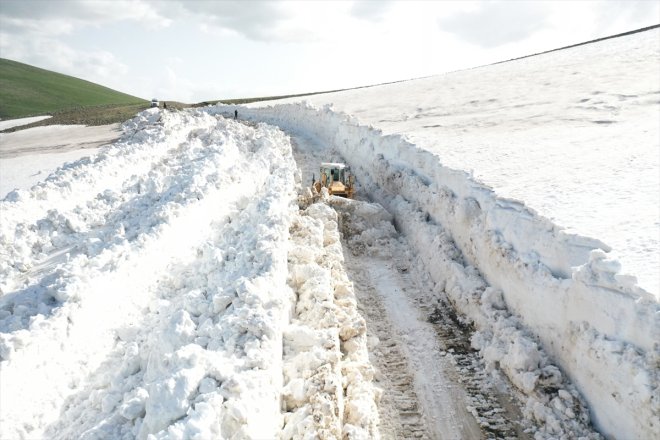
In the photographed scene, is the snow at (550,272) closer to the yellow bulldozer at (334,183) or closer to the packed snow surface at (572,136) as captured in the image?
the packed snow surface at (572,136)

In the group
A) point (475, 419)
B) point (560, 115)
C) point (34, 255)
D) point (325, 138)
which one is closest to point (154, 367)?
point (475, 419)

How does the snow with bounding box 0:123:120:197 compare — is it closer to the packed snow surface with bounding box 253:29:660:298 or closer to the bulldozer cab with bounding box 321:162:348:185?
the bulldozer cab with bounding box 321:162:348:185

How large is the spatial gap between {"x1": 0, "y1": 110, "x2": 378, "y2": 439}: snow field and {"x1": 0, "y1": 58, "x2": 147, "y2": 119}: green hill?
52.4 metres

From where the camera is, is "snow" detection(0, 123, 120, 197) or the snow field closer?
the snow field

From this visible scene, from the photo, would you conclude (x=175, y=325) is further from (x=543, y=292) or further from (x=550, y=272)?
(x=550, y=272)

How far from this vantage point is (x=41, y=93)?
6975 cm

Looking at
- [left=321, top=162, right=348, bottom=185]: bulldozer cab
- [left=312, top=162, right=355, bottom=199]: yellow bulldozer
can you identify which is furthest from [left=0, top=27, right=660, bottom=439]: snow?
[left=321, top=162, right=348, bottom=185]: bulldozer cab

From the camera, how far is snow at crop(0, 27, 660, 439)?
18.6 feet

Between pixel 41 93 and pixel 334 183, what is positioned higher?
pixel 41 93

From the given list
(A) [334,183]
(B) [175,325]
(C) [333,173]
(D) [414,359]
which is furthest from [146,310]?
(C) [333,173]

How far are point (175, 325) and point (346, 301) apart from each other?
3.32m

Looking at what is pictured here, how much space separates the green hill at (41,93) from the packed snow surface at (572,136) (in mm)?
48788

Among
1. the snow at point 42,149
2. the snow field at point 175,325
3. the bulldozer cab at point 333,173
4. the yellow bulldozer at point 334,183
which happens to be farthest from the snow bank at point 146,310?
the snow at point 42,149

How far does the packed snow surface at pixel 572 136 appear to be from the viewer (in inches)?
314
